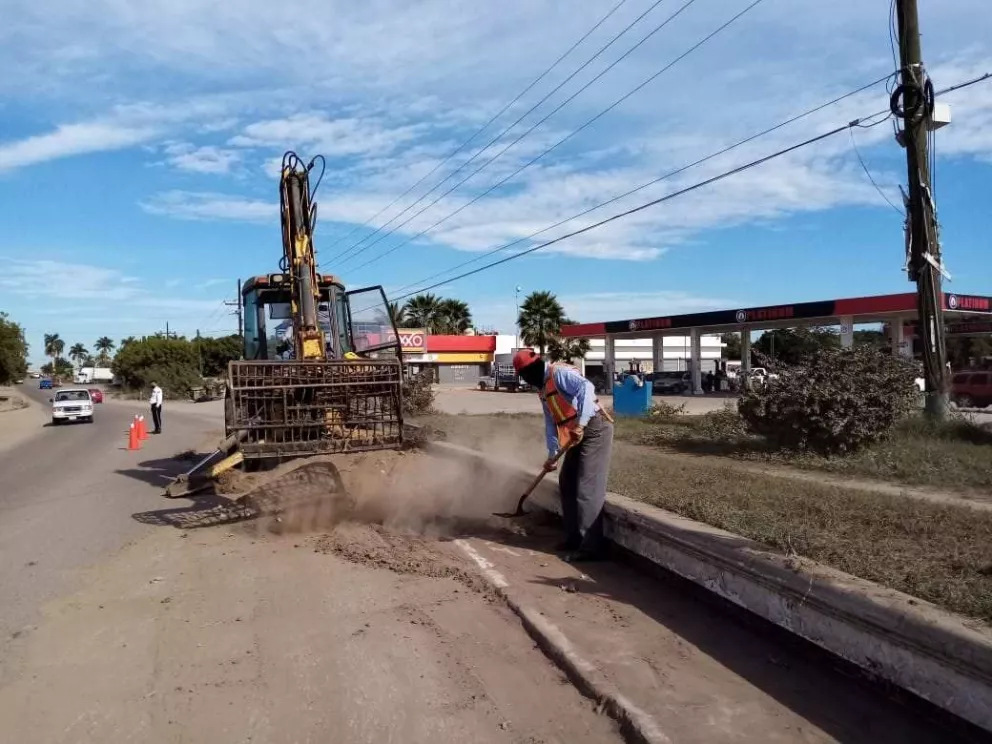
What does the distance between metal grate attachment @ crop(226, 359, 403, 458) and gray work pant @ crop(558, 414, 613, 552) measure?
2.38m

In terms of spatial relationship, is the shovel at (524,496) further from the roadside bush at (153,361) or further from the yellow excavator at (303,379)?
the roadside bush at (153,361)

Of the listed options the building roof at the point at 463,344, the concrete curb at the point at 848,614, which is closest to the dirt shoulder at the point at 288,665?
the concrete curb at the point at 848,614

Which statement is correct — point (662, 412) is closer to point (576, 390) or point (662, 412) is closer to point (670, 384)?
point (576, 390)

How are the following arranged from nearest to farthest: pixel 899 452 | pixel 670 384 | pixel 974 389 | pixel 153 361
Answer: pixel 899 452 → pixel 974 389 → pixel 670 384 → pixel 153 361

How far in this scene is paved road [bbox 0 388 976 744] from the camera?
3.81 meters

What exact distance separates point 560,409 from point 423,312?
74306mm

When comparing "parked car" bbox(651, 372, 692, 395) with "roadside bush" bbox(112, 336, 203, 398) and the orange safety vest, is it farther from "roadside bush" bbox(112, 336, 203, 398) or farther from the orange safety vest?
the orange safety vest

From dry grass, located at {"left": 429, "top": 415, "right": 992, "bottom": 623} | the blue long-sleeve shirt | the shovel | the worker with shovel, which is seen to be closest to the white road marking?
the shovel

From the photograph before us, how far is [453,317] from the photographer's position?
82562 millimetres

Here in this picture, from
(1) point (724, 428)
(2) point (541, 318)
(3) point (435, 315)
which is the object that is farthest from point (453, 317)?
(1) point (724, 428)

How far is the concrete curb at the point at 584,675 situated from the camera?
369 cm

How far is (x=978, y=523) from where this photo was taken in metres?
6.05

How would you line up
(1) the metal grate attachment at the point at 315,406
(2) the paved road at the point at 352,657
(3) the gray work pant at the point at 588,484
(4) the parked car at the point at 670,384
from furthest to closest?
1. (4) the parked car at the point at 670,384
2. (1) the metal grate attachment at the point at 315,406
3. (3) the gray work pant at the point at 588,484
4. (2) the paved road at the point at 352,657

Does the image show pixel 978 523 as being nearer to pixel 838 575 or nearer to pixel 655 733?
pixel 838 575
